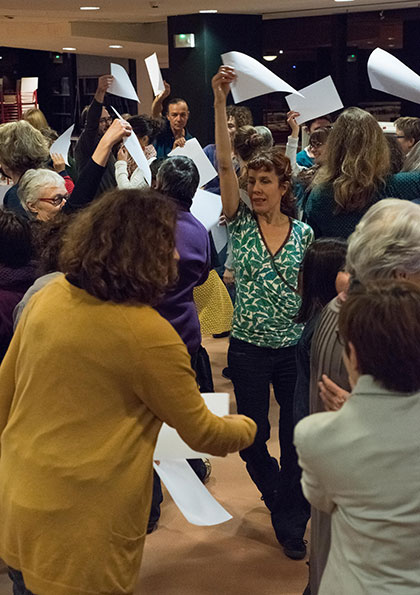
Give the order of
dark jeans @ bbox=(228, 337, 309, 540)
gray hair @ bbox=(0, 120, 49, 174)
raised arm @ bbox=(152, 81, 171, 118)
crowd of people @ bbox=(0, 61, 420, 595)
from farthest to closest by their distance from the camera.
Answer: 1. raised arm @ bbox=(152, 81, 171, 118)
2. gray hair @ bbox=(0, 120, 49, 174)
3. dark jeans @ bbox=(228, 337, 309, 540)
4. crowd of people @ bbox=(0, 61, 420, 595)

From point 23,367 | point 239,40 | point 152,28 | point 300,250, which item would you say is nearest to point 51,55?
point 152,28

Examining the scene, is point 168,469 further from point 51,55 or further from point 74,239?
point 51,55

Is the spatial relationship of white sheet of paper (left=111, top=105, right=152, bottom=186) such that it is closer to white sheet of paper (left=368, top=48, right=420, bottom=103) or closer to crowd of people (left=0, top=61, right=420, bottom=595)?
white sheet of paper (left=368, top=48, right=420, bottom=103)

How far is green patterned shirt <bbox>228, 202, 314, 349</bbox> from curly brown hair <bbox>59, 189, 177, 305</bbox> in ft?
3.94

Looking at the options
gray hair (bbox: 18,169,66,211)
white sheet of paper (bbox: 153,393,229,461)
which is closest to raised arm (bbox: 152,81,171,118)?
gray hair (bbox: 18,169,66,211)

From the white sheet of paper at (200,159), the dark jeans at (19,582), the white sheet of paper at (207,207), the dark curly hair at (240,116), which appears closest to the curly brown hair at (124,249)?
the dark jeans at (19,582)

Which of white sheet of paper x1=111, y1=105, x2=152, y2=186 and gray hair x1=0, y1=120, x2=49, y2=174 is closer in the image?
white sheet of paper x1=111, y1=105, x2=152, y2=186

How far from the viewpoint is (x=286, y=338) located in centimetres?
289

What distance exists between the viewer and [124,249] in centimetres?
164

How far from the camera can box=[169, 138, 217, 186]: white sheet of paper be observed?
12.5 feet

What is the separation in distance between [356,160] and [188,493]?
4.80ft

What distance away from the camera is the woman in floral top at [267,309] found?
2900mm

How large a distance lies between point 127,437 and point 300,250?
1.44 m

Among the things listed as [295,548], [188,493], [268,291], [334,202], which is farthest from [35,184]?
[295,548]
